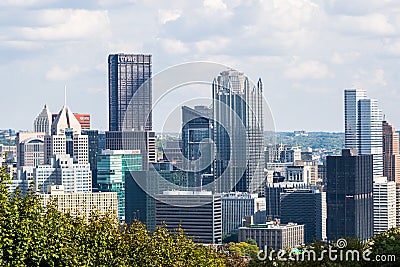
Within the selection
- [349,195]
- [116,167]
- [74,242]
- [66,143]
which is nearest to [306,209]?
[349,195]

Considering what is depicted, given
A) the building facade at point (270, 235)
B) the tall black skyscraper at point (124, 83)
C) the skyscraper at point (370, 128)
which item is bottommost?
the building facade at point (270, 235)

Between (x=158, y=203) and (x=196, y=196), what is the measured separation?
6.16ft

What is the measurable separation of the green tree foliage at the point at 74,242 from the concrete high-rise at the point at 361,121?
56.8 metres

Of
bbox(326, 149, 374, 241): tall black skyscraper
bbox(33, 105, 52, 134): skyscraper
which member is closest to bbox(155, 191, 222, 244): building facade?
bbox(326, 149, 374, 241): tall black skyscraper

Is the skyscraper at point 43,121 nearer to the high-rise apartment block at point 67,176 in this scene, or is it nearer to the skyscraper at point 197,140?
the high-rise apartment block at point 67,176

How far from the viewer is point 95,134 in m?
70.8

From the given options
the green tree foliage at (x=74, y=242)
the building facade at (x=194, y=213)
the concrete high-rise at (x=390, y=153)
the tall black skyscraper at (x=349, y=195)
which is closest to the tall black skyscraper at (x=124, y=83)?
the concrete high-rise at (x=390, y=153)

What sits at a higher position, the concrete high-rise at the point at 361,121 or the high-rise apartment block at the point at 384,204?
the concrete high-rise at the point at 361,121

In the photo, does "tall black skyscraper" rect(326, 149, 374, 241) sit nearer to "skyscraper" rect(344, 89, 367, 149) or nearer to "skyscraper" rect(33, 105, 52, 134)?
"skyscraper" rect(344, 89, 367, 149)

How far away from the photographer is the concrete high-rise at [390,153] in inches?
2483

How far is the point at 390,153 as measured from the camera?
218 feet

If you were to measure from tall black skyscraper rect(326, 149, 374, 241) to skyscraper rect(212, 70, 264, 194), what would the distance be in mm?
4198

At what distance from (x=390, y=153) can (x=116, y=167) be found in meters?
19.2

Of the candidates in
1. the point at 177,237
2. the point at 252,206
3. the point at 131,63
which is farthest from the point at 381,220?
the point at 177,237
